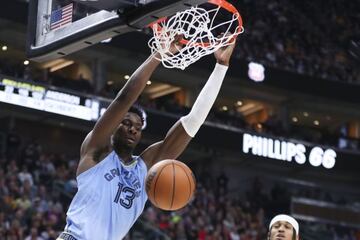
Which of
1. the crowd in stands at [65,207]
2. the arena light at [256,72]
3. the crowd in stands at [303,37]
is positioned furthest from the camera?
the crowd in stands at [303,37]

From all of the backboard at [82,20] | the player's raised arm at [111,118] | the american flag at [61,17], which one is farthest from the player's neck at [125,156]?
the american flag at [61,17]

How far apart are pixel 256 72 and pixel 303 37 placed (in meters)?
3.40

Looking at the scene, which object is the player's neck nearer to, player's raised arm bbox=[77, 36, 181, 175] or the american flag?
player's raised arm bbox=[77, 36, 181, 175]

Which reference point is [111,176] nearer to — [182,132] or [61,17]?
[182,132]

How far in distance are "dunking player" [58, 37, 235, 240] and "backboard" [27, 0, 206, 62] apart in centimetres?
33

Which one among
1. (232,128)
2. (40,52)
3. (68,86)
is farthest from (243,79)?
(40,52)

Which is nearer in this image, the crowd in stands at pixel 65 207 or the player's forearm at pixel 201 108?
the player's forearm at pixel 201 108

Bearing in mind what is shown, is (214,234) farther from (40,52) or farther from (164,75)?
(40,52)

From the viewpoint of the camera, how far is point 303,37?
1048 inches

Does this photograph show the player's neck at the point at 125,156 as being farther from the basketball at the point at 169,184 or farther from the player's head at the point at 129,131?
the basketball at the point at 169,184

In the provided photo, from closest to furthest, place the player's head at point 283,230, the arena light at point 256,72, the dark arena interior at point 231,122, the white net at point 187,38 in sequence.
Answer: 1. the white net at point 187,38
2. the player's head at point 283,230
3. the dark arena interior at point 231,122
4. the arena light at point 256,72

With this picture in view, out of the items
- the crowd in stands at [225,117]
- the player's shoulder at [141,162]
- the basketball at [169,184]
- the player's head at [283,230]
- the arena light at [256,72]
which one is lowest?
the player's head at [283,230]

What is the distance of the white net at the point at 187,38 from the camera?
5.32 meters

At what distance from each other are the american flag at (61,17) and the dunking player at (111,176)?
997mm
